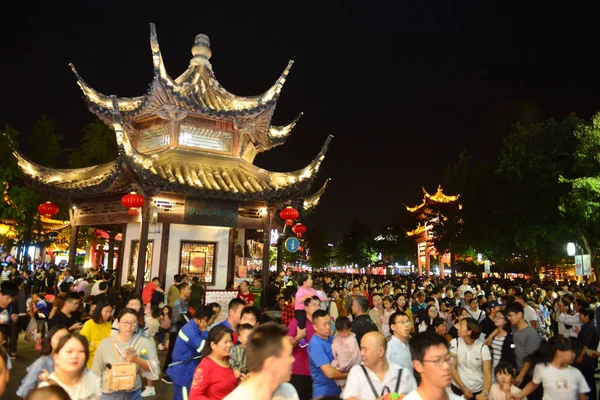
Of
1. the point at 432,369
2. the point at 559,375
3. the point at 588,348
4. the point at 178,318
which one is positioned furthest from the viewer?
the point at 178,318

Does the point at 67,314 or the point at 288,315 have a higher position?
the point at 67,314

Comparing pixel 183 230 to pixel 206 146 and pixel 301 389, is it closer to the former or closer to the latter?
pixel 206 146

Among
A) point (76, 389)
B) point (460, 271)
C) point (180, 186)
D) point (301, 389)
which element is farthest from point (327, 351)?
point (460, 271)

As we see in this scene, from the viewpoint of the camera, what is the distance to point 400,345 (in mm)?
5113

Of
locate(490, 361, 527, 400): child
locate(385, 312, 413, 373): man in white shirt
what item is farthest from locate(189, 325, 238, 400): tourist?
locate(490, 361, 527, 400): child

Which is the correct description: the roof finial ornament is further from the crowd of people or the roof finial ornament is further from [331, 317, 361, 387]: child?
[331, 317, 361, 387]: child

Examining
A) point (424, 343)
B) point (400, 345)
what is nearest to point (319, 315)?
point (400, 345)

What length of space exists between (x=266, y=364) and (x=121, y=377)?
2.36 m

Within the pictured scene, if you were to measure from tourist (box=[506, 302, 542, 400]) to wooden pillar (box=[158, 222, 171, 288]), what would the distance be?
1168 centimetres

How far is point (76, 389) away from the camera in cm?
350

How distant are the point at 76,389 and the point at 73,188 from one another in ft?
43.9

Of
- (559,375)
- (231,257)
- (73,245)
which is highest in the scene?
(73,245)

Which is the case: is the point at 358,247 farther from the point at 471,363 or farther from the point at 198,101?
the point at 471,363

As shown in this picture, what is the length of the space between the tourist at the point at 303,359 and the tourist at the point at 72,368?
2.54 meters
